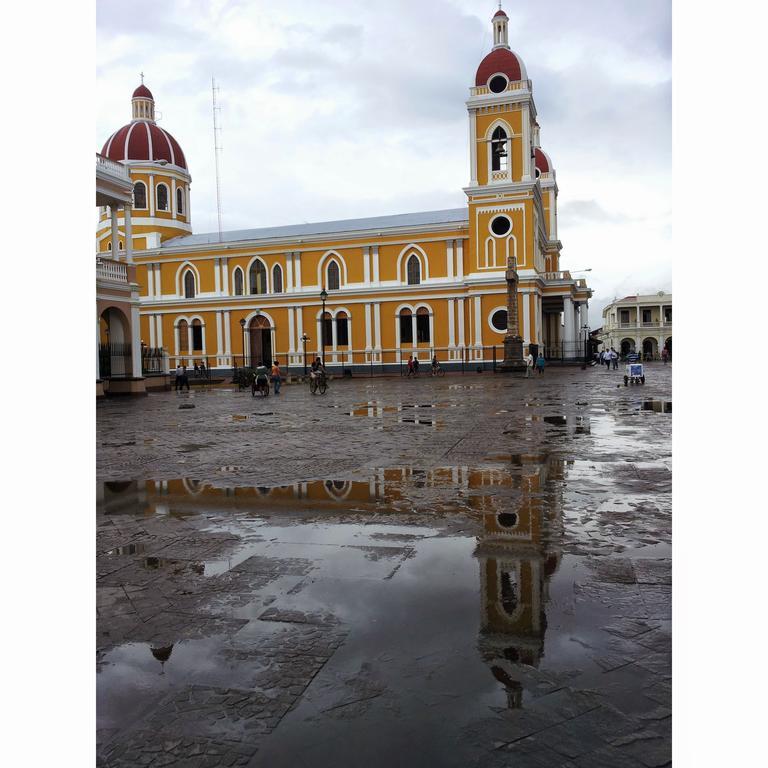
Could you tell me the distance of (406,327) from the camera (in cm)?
4291

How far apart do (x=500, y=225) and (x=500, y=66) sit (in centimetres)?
896

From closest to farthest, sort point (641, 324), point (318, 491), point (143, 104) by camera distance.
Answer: point (318, 491)
point (143, 104)
point (641, 324)

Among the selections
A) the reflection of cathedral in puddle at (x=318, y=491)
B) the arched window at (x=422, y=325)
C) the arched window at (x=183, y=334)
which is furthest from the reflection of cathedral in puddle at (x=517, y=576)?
the arched window at (x=183, y=334)

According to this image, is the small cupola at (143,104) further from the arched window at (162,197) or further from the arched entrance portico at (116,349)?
the arched entrance portico at (116,349)

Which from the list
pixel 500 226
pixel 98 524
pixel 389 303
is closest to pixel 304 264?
pixel 389 303

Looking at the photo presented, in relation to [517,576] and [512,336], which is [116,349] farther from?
[517,576]

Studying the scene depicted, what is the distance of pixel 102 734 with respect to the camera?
2207 millimetres

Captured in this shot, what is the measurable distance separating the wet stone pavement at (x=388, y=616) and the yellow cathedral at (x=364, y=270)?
94.1 ft

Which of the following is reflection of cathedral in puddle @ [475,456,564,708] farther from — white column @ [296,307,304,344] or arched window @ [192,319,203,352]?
arched window @ [192,319,203,352]

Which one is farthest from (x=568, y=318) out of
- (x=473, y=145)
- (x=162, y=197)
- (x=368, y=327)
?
(x=162, y=197)
